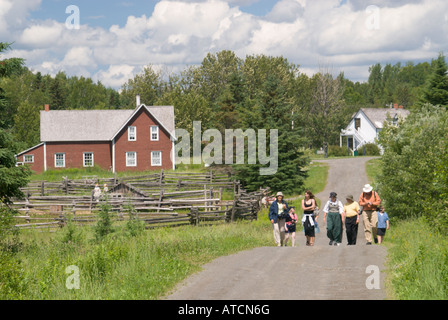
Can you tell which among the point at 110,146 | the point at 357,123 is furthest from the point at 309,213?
the point at 357,123

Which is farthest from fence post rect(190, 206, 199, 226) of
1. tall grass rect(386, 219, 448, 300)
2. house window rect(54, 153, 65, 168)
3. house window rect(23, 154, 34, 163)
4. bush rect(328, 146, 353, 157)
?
bush rect(328, 146, 353, 157)

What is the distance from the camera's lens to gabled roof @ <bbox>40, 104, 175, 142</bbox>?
53312mm

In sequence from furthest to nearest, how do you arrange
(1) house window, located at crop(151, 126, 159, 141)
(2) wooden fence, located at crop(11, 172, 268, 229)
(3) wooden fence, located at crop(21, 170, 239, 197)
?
(1) house window, located at crop(151, 126, 159, 141) → (3) wooden fence, located at crop(21, 170, 239, 197) → (2) wooden fence, located at crop(11, 172, 268, 229)

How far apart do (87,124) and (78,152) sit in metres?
3.24

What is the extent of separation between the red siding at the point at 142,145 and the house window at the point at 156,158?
11.3 inches

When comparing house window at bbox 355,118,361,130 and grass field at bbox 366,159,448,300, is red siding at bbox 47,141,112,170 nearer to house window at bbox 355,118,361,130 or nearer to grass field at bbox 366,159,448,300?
house window at bbox 355,118,361,130

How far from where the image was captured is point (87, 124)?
5462 centimetres

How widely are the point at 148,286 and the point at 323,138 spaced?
212 feet

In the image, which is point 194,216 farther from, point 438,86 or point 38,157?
point 38,157

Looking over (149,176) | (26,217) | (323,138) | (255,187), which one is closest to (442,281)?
(26,217)

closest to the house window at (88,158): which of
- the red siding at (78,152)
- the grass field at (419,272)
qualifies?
the red siding at (78,152)

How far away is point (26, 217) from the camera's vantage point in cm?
3038

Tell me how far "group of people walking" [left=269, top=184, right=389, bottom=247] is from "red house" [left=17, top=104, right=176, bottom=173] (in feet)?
120

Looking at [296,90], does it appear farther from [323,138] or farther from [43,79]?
[43,79]
